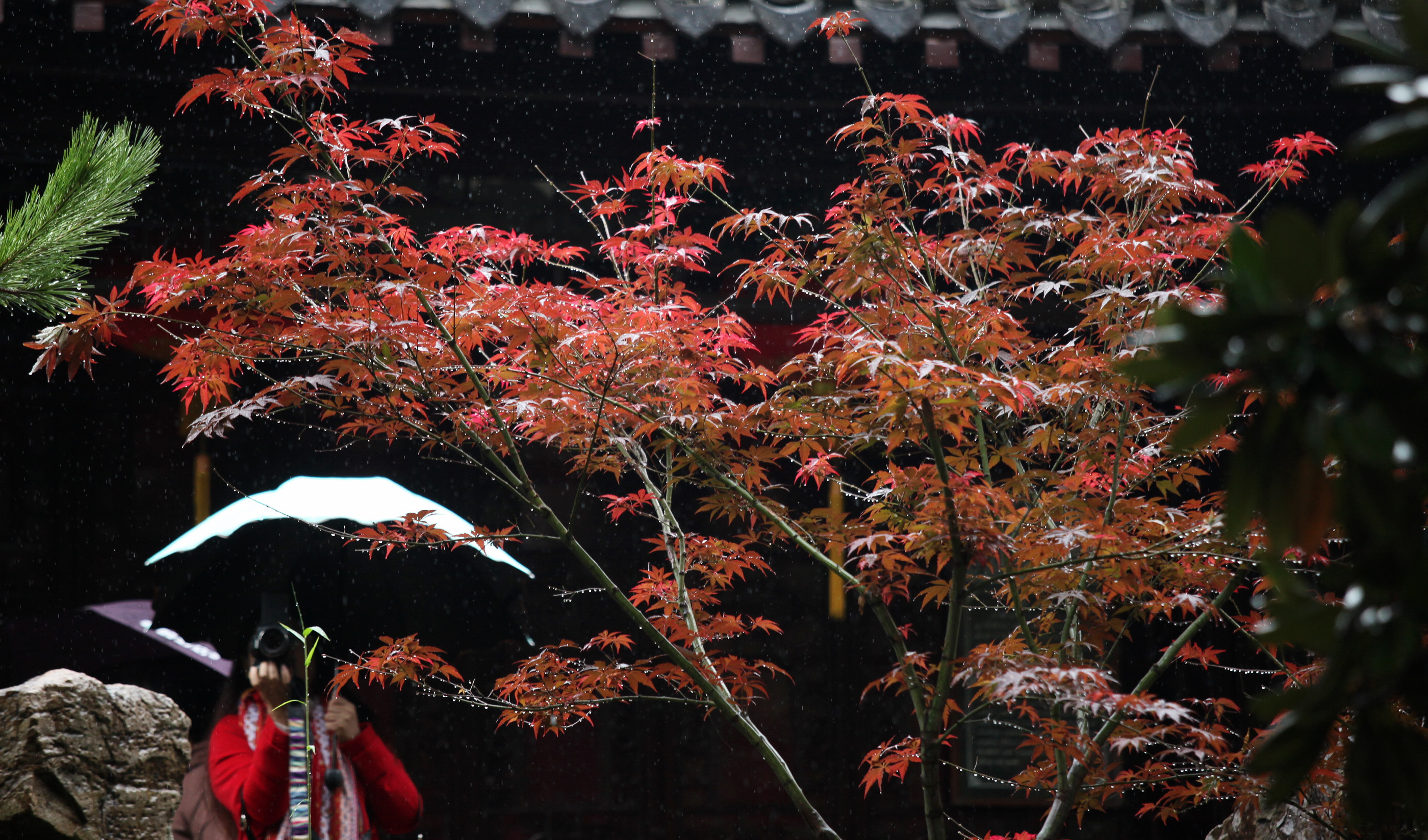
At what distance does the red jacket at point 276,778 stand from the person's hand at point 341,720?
45 millimetres

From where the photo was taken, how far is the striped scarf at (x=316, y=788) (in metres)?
3.94

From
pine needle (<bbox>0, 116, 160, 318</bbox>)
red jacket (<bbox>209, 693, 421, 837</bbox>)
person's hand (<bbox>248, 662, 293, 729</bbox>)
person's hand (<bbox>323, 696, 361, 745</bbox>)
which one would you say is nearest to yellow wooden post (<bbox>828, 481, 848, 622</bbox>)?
red jacket (<bbox>209, 693, 421, 837</bbox>)

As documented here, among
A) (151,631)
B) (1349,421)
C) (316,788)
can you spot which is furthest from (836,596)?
(1349,421)

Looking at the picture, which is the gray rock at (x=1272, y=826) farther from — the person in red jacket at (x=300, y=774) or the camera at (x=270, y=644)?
the camera at (x=270, y=644)

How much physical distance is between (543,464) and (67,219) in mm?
4085

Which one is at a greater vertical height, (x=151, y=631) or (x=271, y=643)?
(x=271, y=643)

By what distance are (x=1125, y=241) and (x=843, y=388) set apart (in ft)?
3.21

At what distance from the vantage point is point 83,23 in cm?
450

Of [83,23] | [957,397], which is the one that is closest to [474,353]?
[83,23]

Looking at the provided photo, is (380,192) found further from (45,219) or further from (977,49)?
(45,219)

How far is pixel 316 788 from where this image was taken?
406 cm

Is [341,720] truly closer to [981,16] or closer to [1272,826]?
[1272,826]

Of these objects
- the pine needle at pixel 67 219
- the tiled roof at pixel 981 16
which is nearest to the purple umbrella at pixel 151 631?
the pine needle at pixel 67 219

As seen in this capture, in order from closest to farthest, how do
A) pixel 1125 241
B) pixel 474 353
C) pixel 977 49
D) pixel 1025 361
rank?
pixel 1125 241
pixel 1025 361
pixel 474 353
pixel 977 49
